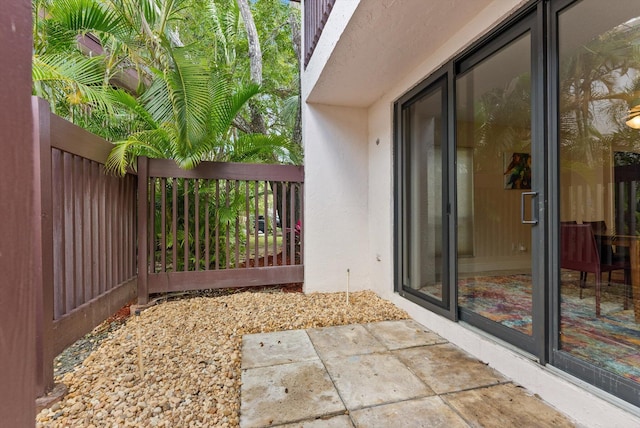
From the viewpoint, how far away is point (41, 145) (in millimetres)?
1760

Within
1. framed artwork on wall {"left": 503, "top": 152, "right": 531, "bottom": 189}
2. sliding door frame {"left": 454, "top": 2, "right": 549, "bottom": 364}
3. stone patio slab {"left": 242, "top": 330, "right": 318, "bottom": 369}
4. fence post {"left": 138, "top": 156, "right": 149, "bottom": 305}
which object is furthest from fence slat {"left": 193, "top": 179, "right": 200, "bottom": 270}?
framed artwork on wall {"left": 503, "top": 152, "right": 531, "bottom": 189}

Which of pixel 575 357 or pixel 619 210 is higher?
pixel 619 210

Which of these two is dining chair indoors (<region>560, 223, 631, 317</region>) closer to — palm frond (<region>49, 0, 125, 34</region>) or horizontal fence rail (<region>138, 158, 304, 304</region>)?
horizontal fence rail (<region>138, 158, 304, 304</region>)

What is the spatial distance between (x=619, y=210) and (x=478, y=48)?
1757 millimetres

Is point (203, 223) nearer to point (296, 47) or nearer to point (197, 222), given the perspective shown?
point (197, 222)

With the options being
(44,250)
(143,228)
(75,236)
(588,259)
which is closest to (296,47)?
(143,228)

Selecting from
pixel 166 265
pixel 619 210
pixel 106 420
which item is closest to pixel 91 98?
pixel 166 265

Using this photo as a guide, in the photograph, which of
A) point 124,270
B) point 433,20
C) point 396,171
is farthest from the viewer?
point 396,171

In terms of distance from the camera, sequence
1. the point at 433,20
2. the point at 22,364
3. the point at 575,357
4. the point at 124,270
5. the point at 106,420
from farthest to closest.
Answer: the point at 124,270
the point at 433,20
the point at 575,357
the point at 106,420
the point at 22,364

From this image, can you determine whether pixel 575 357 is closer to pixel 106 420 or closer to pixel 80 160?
pixel 106 420

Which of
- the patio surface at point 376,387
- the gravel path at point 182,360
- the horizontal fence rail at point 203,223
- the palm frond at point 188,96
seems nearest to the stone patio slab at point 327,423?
the patio surface at point 376,387

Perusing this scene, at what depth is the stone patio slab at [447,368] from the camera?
1886mm

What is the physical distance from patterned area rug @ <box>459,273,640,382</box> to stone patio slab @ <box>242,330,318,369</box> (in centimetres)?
142

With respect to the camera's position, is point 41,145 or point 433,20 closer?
point 41,145
